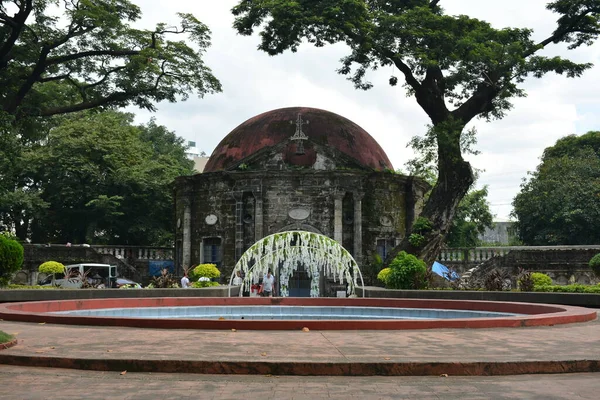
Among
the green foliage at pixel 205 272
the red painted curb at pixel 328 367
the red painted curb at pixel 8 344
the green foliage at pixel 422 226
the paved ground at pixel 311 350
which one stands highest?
the green foliage at pixel 422 226

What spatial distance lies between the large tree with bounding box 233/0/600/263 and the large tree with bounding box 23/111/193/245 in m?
11.8

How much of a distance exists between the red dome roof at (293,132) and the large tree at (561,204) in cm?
1046

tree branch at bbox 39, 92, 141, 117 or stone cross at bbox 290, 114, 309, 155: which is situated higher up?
tree branch at bbox 39, 92, 141, 117

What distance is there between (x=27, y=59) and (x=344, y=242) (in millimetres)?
13636

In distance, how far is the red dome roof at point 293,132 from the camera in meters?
28.7

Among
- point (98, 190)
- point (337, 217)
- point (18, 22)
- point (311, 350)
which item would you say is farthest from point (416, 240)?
point (311, 350)

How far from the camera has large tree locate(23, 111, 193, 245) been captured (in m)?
34.4

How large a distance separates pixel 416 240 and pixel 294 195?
17.3 feet

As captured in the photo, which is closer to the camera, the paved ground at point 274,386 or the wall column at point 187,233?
the paved ground at point 274,386

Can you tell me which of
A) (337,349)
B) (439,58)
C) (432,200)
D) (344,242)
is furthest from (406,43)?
(337,349)

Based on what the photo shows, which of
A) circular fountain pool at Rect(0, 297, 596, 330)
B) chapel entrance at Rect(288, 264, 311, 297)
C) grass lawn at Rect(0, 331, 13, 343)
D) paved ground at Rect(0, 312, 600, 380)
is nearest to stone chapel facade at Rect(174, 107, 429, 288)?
chapel entrance at Rect(288, 264, 311, 297)

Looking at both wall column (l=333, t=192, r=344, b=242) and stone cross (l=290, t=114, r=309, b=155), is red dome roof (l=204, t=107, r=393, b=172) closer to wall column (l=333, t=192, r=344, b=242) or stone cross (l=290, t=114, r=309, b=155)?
stone cross (l=290, t=114, r=309, b=155)

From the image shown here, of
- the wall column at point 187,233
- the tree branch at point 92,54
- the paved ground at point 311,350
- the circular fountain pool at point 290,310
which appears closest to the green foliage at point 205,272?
the wall column at point 187,233

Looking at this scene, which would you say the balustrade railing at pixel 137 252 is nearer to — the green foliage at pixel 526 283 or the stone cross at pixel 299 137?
the stone cross at pixel 299 137
